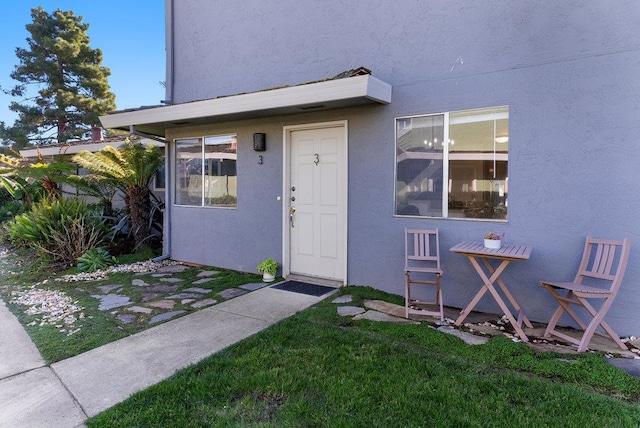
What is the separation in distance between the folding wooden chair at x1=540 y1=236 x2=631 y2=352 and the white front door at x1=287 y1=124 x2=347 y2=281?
2.80 m

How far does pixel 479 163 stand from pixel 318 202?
8.04 ft

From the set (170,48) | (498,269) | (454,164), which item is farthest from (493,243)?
(170,48)

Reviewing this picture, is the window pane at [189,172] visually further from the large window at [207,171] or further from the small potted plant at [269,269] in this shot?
the small potted plant at [269,269]

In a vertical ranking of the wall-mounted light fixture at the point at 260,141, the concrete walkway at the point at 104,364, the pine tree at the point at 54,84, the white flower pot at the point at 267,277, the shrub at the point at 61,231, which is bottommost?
the concrete walkway at the point at 104,364

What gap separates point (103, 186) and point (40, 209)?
1580mm

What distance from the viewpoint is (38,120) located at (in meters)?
22.6

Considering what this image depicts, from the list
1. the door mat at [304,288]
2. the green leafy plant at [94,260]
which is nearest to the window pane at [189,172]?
the green leafy plant at [94,260]

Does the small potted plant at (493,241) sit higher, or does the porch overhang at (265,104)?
the porch overhang at (265,104)

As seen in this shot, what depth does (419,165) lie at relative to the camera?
5.11 m

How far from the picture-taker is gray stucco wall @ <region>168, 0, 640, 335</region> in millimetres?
3984

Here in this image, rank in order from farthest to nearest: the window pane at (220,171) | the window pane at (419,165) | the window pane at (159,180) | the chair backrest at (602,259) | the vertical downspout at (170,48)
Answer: the window pane at (159,180), the vertical downspout at (170,48), the window pane at (220,171), the window pane at (419,165), the chair backrest at (602,259)

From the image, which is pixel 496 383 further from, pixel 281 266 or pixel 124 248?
pixel 124 248

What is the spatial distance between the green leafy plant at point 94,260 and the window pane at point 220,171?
2.20 meters

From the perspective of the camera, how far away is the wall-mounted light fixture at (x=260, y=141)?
645 centimetres
